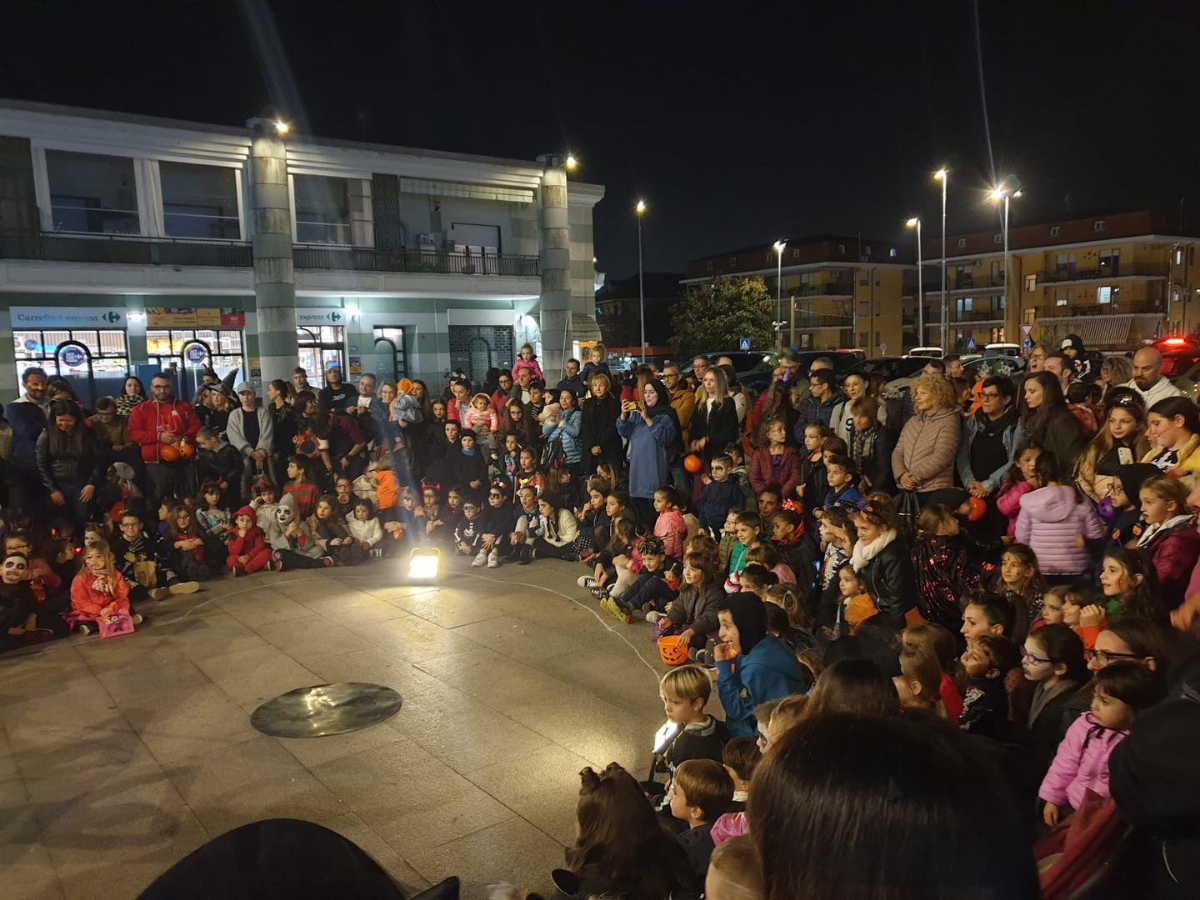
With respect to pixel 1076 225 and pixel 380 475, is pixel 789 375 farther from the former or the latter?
pixel 1076 225

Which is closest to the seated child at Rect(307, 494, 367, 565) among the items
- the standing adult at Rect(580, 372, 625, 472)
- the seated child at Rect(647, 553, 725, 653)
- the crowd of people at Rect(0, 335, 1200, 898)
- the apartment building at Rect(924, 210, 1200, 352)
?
the crowd of people at Rect(0, 335, 1200, 898)

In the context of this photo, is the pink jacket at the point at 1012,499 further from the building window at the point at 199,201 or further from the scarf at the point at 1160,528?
the building window at the point at 199,201

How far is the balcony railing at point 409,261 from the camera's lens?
984 inches

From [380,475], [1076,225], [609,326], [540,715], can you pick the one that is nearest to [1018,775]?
[540,715]

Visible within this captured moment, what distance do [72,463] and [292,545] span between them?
254 centimetres

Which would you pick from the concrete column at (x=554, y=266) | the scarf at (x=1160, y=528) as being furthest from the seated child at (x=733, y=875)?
the concrete column at (x=554, y=266)

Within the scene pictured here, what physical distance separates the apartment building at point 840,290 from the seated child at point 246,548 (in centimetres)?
5735

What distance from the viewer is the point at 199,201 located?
2392 cm

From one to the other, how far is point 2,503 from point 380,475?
13.5 feet

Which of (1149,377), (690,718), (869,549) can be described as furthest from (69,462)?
(1149,377)

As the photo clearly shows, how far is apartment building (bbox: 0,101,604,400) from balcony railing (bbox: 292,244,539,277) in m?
0.06

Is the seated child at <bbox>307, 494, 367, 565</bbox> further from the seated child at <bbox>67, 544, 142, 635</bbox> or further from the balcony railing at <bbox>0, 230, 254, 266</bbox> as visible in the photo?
the balcony railing at <bbox>0, 230, 254, 266</bbox>

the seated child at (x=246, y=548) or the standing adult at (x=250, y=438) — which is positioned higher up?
the standing adult at (x=250, y=438)

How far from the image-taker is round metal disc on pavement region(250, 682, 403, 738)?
5695 mm
